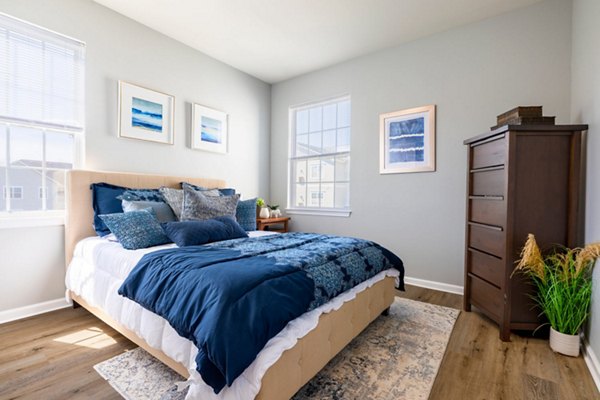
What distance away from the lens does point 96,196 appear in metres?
2.51

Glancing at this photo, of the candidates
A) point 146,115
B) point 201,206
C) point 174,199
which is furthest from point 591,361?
point 146,115

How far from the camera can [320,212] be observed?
13.3 feet

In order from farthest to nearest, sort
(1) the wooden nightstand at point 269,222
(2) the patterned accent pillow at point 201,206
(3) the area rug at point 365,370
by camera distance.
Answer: (1) the wooden nightstand at point 269,222
(2) the patterned accent pillow at point 201,206
(3) the area rug at point 365,370

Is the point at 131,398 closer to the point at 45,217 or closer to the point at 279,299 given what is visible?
the point at 279,299

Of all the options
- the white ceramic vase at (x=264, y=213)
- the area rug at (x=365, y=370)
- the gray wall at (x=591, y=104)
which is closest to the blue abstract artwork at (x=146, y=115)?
the white ceramic vase at (x=264, y=213)

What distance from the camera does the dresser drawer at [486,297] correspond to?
85.9 inches

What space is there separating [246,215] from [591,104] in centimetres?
291

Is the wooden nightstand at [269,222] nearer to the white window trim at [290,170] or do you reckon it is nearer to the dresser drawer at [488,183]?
the white window trim at [290,170]

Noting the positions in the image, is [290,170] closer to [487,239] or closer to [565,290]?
[487,239]

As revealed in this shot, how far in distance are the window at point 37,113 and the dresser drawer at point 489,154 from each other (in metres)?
3.52

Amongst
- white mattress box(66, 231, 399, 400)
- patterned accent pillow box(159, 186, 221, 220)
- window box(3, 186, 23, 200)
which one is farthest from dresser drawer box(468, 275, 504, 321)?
window box(3, 186, 23, 200)

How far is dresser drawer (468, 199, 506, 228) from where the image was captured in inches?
84.9

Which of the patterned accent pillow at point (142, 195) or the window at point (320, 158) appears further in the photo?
the window at point (320, 158)

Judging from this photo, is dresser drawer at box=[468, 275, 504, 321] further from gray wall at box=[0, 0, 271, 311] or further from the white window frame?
the white window frame
